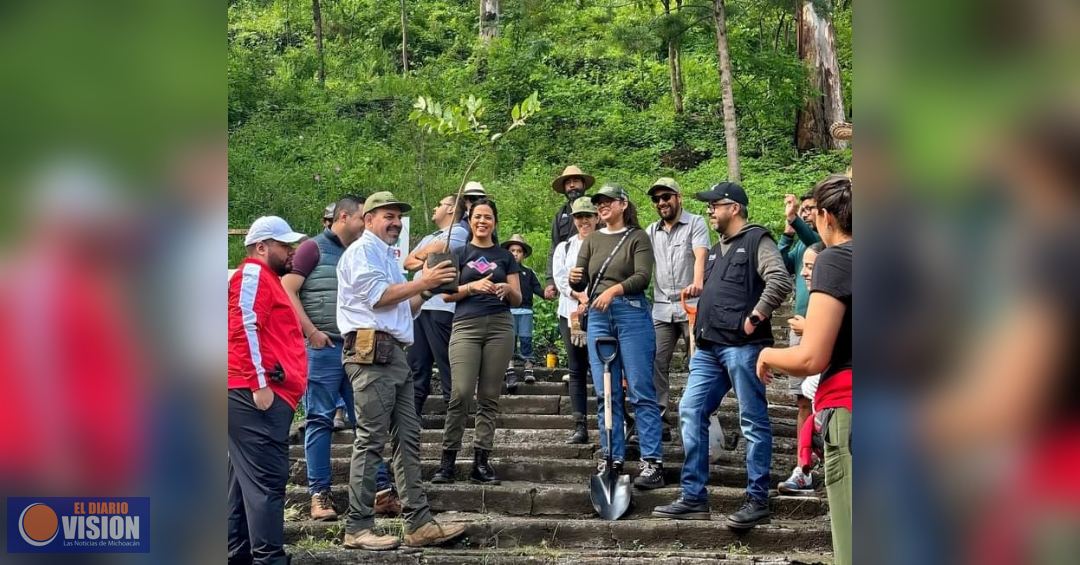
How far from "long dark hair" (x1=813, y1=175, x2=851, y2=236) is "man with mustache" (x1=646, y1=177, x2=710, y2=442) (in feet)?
10.6

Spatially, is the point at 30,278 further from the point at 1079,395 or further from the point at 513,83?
the point at 513,83

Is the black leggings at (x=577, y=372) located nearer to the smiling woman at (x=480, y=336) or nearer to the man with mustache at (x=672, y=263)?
the man with mustache at (x=672, y=263)

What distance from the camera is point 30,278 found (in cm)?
247

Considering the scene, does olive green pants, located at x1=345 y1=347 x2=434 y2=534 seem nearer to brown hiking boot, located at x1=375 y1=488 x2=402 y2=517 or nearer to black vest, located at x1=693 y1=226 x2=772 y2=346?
brown hiking boot, located at x1=375 y1=488 x2=402 y2=517

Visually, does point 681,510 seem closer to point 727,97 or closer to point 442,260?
point 442,260

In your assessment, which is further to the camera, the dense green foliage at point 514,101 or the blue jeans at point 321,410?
the dense green foliage at point 514,101

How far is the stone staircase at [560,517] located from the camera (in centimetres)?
557

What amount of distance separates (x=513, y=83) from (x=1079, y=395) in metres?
18.7

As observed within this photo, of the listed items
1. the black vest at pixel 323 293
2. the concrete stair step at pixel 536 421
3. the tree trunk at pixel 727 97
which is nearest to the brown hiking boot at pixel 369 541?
→ the black vest at pixel 323 293

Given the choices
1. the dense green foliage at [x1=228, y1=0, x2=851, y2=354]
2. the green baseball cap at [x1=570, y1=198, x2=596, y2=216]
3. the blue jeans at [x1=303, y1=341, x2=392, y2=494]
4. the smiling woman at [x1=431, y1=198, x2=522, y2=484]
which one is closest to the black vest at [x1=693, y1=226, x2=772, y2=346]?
the smiling woman at [x1=431, y1=198, x2=522, y2=484]

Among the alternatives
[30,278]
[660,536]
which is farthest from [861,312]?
[660,536]

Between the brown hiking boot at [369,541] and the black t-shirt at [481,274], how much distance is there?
163cm

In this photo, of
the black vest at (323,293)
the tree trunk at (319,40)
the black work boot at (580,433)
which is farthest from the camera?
the tree trunk at (319,40)

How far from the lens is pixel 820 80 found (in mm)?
18141
